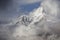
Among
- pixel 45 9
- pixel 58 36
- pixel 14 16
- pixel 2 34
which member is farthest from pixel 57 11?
pixel 2 34

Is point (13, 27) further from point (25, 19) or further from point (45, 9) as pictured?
point (45, 9)

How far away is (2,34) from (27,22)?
4.99ft

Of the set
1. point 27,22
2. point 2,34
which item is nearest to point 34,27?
point 27,22

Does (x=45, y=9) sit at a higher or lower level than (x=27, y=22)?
higher

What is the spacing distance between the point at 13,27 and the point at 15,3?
1.35 meters

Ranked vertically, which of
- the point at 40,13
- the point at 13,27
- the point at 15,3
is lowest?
the point at 13,27

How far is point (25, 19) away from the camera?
10.0 meters

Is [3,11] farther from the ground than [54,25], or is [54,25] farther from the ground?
[3,11]

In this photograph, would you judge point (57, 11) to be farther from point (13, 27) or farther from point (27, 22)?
point (13, 27)

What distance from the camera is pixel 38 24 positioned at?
33.7 ft

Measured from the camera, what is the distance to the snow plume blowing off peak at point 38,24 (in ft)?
32.9

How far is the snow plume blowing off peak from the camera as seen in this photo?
32.9 feet

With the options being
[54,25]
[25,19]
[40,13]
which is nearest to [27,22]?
[25,19]

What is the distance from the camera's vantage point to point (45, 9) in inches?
399
